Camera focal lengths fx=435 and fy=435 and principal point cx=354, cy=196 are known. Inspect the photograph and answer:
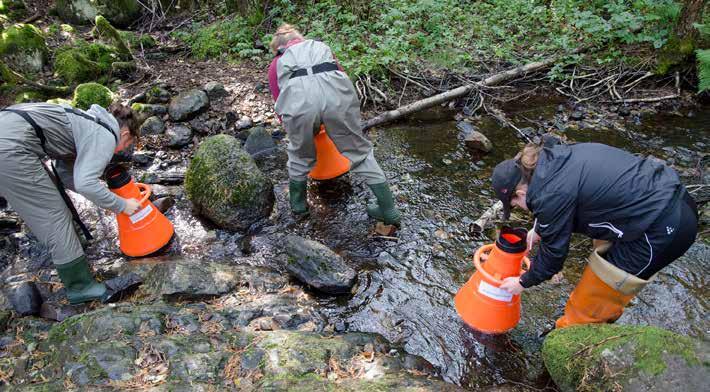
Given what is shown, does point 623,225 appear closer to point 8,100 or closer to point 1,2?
point 8,100

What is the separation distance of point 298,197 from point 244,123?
2470mm

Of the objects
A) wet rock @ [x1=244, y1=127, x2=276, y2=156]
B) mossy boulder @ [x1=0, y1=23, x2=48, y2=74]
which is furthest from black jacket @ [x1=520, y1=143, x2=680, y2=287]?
mossy boulder @ [x1=0, y1=23, x2=48, y2=74]

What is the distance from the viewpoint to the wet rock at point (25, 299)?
3600mm

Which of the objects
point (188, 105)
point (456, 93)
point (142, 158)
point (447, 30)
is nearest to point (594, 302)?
point (456, 93)

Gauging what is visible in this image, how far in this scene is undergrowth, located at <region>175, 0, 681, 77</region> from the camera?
24.7ft

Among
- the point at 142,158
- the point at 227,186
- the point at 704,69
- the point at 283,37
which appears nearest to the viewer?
the point at 283,37

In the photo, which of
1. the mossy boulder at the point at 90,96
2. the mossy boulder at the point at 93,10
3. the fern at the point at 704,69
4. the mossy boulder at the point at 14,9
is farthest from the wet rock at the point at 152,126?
the fern at the point at 704,69

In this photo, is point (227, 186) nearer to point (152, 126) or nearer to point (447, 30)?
point (152, 126)

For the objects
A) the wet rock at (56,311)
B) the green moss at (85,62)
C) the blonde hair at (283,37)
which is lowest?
the wet rock at (56,311)

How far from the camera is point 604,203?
101 inches

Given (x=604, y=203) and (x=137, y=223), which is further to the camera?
(x=137, y=223)

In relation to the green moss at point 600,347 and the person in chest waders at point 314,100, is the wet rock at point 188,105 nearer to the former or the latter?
the person in chest waders at point 314,100

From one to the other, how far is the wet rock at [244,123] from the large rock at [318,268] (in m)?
3.11

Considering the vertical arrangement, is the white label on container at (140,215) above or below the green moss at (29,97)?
below
